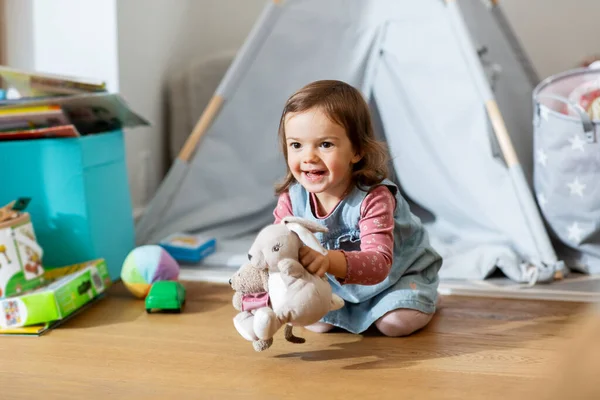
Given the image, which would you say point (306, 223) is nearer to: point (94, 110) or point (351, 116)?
point (351, 116)

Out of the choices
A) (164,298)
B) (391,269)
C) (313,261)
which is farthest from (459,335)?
(164,298)

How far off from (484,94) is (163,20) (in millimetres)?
1174

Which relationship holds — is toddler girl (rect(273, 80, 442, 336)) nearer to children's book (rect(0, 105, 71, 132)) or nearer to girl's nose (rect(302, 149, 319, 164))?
girl's nose (rect(302, 149, 319, 164))

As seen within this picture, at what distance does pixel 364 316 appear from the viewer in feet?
4.83

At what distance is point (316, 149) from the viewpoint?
4.42 ft

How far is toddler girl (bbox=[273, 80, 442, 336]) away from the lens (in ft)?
4.36

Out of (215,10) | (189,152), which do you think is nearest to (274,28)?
(189,152)

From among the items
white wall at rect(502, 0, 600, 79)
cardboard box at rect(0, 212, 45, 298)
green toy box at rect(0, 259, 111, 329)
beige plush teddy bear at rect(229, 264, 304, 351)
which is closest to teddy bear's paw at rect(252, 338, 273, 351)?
beige plush teddy bear at rect(229, 264, 304, 351)

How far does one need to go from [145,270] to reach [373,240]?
601 millimetres

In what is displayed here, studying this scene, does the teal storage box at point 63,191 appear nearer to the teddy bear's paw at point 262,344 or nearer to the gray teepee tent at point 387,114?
the gray teepee tent at point 387,114

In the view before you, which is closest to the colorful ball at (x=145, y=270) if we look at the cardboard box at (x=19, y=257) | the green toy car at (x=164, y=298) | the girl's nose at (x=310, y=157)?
the green toy car at (x=164, y=298)

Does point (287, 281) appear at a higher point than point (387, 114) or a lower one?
lower

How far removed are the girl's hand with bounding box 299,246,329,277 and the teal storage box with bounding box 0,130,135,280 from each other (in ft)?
2.48

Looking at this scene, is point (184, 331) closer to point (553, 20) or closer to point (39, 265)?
point (39, 265)
